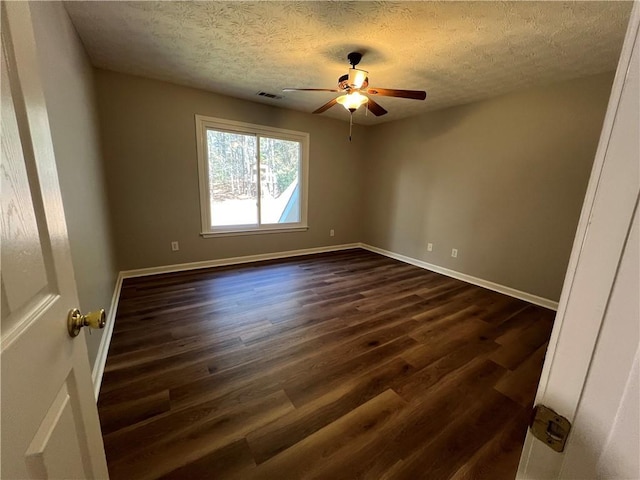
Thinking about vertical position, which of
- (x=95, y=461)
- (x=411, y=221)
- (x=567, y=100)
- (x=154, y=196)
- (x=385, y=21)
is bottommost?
(x=95, y=461)

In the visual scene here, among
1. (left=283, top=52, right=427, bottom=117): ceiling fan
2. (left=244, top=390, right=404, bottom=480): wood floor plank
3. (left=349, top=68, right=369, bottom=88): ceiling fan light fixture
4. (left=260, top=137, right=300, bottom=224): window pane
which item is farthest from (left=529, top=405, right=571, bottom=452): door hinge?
(left=260, top=137, right=300, bottom=224): window pane

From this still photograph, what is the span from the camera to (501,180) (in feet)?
10.4

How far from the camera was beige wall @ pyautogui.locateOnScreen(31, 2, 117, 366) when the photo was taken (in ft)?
4.23

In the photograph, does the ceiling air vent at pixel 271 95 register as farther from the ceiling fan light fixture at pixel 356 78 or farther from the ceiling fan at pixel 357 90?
the ceiling fan light fixture at pixel 356 78

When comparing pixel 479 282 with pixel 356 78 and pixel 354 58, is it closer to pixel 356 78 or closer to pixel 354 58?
pixel 356 78

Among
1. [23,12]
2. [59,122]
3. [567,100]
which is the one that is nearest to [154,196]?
[59,122]

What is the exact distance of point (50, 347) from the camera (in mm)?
538

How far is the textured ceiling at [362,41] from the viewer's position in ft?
5.65

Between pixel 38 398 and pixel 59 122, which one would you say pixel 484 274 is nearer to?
pixel 38 398

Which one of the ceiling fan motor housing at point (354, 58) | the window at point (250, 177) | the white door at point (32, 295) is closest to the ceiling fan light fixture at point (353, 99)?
the ceiling fan motor housing at point (354, 58)

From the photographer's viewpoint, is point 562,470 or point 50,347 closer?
point 562,470

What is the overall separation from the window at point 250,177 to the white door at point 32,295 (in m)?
3.19

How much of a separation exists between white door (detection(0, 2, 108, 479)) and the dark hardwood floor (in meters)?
0.79

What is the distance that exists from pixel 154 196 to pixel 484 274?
14.5 feet
